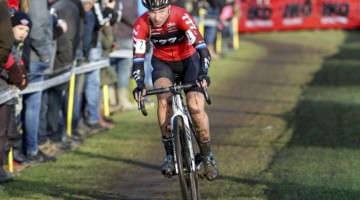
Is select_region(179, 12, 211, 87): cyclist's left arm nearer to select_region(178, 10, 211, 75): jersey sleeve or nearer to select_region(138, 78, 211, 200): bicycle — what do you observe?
select_region(178, 10, 211, 75): jersey sleeve

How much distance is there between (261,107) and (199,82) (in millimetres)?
9417

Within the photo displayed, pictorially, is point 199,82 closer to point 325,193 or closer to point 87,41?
point 325,193

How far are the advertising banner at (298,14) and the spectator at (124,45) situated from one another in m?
21.4

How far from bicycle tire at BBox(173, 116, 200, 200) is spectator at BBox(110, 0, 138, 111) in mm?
8788

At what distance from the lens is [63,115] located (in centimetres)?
1458

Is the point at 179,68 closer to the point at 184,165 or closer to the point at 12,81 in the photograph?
the point at 184,165

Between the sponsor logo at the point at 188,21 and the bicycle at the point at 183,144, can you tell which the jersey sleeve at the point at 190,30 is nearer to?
the sponsor logo at the point at 188,21

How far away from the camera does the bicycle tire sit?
905cm

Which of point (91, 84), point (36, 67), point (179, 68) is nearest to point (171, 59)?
point (179, 68)

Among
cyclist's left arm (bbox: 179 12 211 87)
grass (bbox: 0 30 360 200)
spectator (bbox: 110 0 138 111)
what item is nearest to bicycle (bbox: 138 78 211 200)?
cyclist's left arm (bbox: 179 12 211 87)

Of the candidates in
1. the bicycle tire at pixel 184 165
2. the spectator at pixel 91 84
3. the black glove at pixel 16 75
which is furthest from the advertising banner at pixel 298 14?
the bicycle tire at pixel 184 165

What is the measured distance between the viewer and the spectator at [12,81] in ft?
36.8

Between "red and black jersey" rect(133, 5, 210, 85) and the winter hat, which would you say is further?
the winter hat

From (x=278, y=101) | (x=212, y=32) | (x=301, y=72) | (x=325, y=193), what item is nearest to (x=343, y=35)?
(x=212, y=32)
